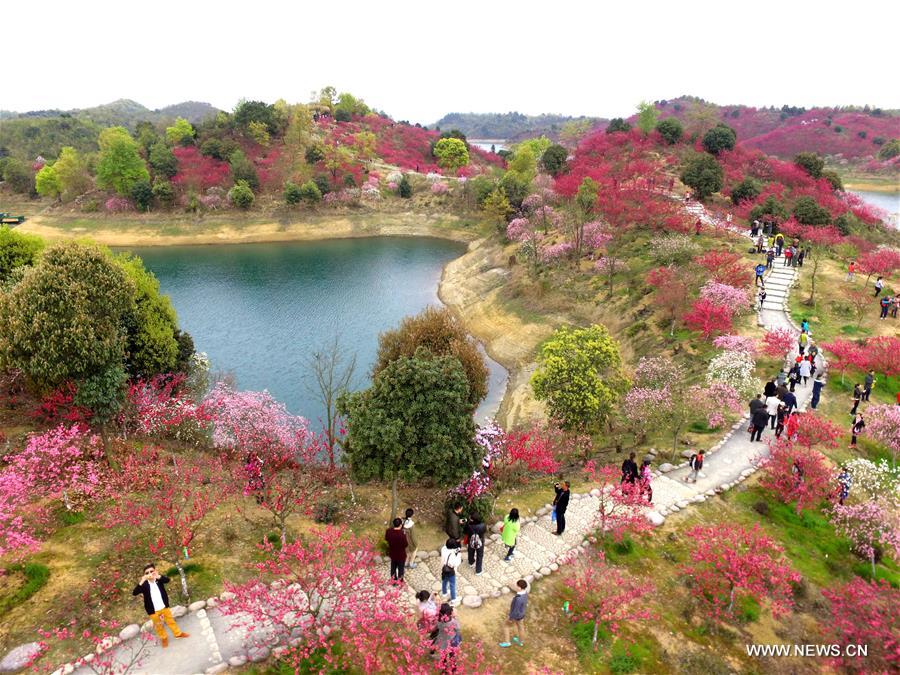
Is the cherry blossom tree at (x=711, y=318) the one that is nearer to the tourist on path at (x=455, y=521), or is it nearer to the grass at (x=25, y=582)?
the tourist on path at (x=455, y=521)

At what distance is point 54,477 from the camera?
17.8 m

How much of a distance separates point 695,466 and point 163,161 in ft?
319

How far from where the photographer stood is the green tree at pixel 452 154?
10374 cm

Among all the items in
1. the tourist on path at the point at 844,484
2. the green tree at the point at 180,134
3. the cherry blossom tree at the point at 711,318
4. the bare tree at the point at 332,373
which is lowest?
the bare tree at the point at 332,373

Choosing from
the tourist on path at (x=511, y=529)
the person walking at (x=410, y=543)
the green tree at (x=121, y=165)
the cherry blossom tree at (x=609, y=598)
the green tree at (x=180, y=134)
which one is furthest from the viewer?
the green tree at (x=180, y=134)

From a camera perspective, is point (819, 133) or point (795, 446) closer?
point (795, 446)

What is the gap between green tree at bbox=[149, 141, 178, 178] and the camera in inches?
3479

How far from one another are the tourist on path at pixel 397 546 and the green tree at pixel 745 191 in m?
55.2

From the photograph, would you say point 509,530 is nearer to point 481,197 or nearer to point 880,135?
point 481,197

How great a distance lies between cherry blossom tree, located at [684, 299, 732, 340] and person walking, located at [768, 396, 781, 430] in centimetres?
845

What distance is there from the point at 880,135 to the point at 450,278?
134984 mm

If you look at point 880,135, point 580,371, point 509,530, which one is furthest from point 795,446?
point 880,135

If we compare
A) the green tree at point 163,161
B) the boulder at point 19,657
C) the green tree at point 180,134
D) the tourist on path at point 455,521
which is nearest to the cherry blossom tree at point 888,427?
the tourist on path at point 455,521

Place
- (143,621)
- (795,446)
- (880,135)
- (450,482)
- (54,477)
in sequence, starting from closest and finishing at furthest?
(143,621), (450,482), (54,477), (795,446), (880,135)
